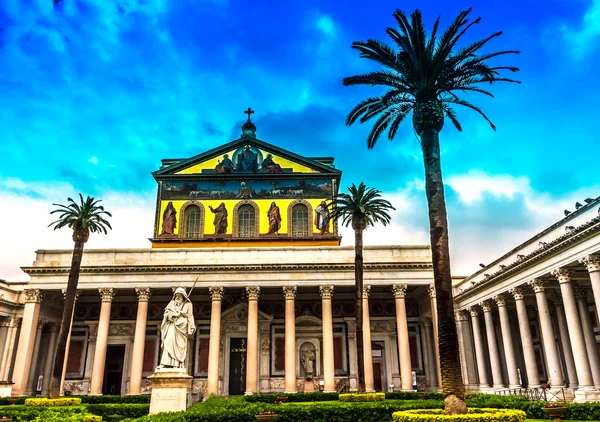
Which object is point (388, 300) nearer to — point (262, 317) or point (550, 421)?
point (262, 317)

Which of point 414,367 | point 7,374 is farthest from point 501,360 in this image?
point 7,374

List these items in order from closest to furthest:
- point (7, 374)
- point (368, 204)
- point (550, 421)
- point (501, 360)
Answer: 1. point (550, 421)
2. point (368, 204)
3. point (7, 374)
4. point (501, 360)

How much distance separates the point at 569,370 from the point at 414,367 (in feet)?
43.7

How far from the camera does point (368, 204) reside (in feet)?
109

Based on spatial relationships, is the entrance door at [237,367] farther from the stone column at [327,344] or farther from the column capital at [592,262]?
the column capital at [592,262]

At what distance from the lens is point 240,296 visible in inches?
1586

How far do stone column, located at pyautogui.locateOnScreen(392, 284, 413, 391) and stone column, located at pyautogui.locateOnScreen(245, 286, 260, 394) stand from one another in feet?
33.7

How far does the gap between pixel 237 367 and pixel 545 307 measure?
941 inches

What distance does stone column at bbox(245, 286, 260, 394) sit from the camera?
1303 inches

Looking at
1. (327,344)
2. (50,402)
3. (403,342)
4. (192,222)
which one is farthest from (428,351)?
(50,402)

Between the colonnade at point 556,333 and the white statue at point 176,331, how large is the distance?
18462mm

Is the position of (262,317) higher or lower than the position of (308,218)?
lower

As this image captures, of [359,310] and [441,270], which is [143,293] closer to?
[359,310]

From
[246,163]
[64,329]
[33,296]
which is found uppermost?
[246,163]
